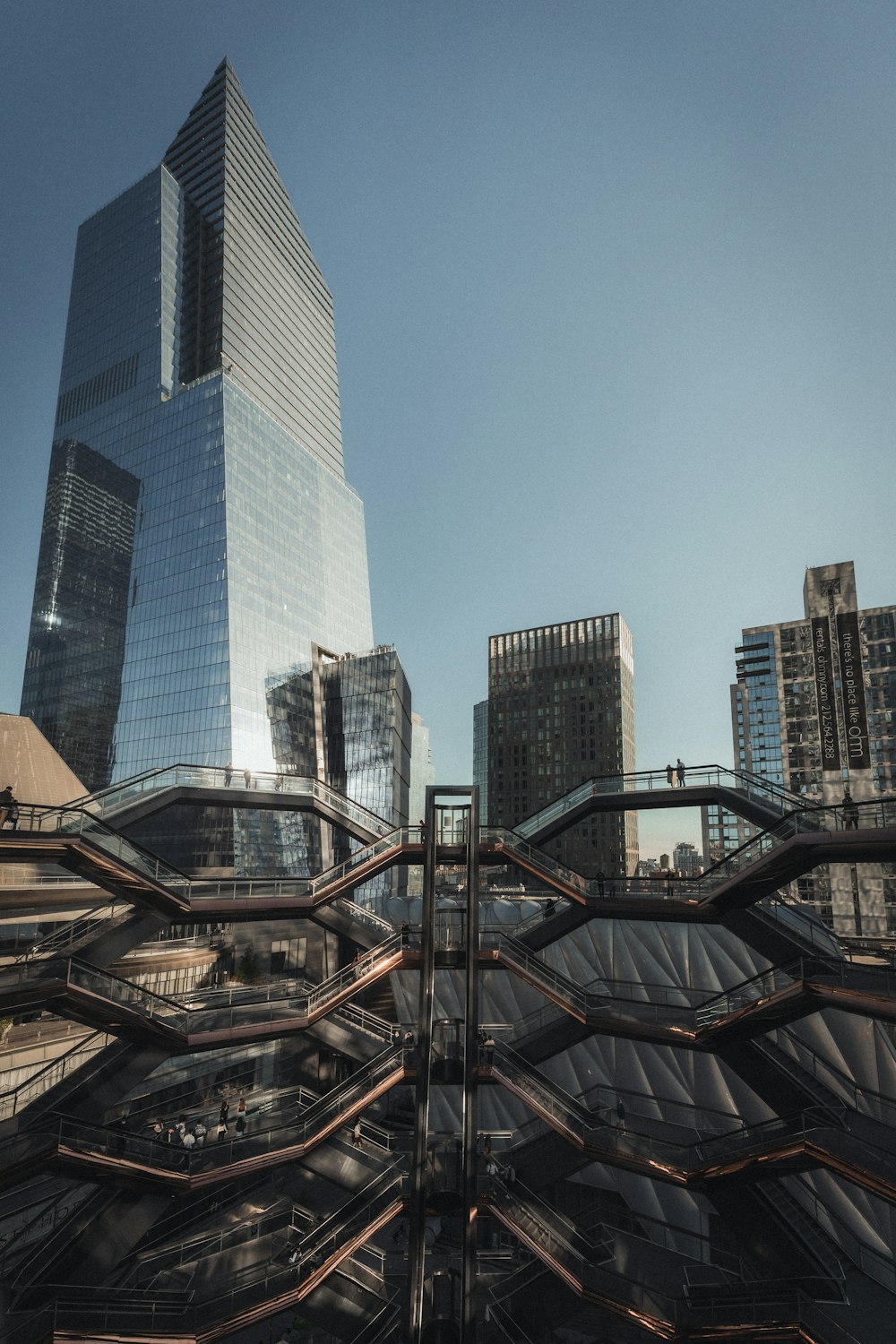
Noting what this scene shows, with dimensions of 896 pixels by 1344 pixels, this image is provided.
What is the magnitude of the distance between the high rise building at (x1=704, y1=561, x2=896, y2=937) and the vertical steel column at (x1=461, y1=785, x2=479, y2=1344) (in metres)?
18.6

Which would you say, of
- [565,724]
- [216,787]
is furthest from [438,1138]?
[565,724]

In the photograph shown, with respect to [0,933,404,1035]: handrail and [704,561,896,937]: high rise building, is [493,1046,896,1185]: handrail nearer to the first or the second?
[0,933,404,1035]: handrail

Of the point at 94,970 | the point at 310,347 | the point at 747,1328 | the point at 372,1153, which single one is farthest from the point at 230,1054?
the point at 310,347

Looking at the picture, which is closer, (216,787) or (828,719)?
(216,787)

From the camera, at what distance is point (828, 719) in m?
43.8

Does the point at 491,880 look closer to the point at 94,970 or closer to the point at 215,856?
the point at 94,970

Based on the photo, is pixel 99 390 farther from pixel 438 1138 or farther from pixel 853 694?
pixel 438 1138

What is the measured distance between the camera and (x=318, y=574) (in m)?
114

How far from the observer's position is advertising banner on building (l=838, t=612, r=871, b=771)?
4147 centimetres

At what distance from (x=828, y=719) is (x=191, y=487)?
8402cm

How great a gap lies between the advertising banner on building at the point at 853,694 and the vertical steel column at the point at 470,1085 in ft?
90.1

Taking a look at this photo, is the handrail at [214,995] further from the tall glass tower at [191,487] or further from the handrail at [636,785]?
the tall glass tower at [191,487]

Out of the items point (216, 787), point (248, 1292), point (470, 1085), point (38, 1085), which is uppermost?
point (216, 787)

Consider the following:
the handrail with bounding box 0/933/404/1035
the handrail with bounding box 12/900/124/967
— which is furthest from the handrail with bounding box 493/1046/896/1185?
the handrail with bounding box 12/900/124/967
